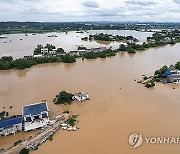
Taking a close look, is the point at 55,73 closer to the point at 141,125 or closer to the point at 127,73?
the point at 127,73

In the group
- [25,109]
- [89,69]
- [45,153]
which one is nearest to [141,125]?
[45,153]

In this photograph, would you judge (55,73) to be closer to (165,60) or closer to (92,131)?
(92,131)

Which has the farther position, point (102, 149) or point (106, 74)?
point (106, 74)

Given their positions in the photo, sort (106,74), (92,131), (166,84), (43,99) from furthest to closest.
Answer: (106,74), (166,84), (43,99), (92,131)

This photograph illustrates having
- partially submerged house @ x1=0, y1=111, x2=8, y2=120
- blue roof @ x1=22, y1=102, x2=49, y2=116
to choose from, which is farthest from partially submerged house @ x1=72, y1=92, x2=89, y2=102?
partially submerged house @ x1=0, y1=111, x2=8, y2=120

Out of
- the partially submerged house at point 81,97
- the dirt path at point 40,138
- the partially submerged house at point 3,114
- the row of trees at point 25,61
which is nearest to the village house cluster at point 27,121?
the dirt path at point 40,138

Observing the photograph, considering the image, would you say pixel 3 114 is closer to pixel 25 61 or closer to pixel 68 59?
pixel 25 61

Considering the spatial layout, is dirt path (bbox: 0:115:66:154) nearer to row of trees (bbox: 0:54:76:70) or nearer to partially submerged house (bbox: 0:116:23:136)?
partially submerged house (bbox: 0:116:23:136)

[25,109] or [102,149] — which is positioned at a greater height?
[25,109]

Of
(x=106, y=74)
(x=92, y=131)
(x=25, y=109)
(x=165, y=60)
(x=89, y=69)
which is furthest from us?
(x=165, y=60)
